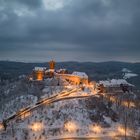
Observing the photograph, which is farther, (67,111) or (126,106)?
(126,106)

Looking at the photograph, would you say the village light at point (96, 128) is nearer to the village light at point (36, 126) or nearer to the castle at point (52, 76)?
the village light at point (36, 126)

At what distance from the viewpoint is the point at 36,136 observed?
8800 cm

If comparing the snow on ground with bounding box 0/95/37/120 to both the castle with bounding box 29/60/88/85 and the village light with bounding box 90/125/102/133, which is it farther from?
the village light with bounding box 90/125/102/133

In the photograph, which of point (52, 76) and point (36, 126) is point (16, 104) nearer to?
point (36, 126)

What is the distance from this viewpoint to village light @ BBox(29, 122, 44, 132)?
9319cm

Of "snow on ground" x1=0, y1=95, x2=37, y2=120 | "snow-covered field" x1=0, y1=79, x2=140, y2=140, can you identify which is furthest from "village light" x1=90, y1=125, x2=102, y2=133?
"snow on ground" x1=0, y1=95, x2=37, y2=120

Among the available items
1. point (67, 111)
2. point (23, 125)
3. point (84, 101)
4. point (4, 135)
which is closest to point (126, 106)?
point (84, 101)

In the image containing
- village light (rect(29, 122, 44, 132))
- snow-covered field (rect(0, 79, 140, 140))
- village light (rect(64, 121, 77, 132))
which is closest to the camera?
snow-covered field (rect(0, 79, 140, 140))

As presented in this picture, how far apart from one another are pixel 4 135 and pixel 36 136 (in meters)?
8.84

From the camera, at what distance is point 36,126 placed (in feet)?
316

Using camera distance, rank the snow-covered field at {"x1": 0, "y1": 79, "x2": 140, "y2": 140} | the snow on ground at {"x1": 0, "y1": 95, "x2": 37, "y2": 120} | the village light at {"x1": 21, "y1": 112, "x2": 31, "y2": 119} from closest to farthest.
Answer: the snow-covered field at {"x1": 0, "y1": 79, "x2": 140, "y2": 140}, the village light at {"x1": 21, "y1": 112, "x2": 31, "y2": 119}, the snow on ground at {"x1": 0, "y1": 95, "x2": 37, "y2": 120}

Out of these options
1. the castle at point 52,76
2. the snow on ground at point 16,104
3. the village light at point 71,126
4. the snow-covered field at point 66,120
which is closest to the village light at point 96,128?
the snow-covered field at point 66,120

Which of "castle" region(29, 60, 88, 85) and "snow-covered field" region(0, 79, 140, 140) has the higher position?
"castle" region(29, 60, 88, 85)

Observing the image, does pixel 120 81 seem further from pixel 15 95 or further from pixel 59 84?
pixel 15 95
